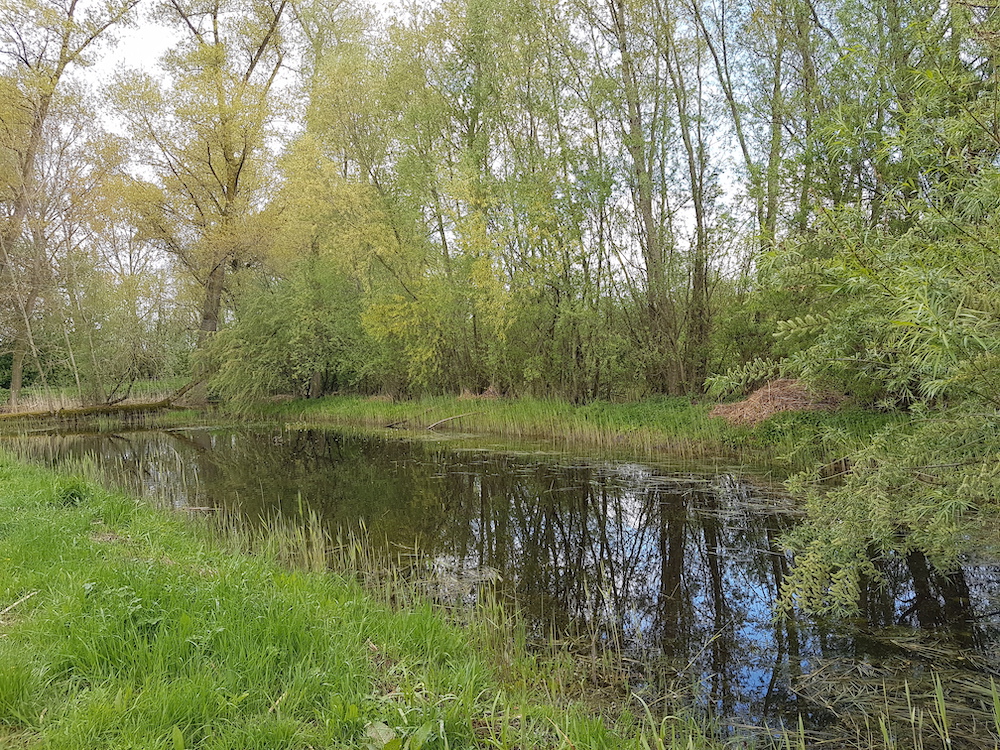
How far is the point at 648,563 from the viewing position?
523 cm

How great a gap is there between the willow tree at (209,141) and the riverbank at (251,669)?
16.6 meters

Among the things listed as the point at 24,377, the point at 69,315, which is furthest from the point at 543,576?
the point at 24,377

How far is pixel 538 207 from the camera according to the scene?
11.9m

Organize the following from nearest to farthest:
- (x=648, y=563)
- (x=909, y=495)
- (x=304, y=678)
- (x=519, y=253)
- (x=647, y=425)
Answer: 1. (x=304, y=678)
2. (x=909, y=495)
3. (x=648, y=563)
4. (x=647, y=425)
5. (x=519, y=253)

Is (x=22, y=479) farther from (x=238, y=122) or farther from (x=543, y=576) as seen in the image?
(x=238, y=122)

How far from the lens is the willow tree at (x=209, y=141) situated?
1712cm

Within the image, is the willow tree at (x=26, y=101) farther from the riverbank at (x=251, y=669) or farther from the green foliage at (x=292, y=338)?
the riverbank at (x=251, y=669)

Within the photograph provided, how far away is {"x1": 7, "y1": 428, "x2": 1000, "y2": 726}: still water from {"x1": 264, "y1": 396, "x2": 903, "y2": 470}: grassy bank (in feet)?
3.65

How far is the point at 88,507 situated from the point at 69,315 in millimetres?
17100

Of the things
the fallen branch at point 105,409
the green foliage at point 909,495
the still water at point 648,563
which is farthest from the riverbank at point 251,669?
the fallen branch at point 105,409

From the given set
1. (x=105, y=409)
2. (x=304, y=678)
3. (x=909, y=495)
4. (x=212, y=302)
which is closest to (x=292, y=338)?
(x=212, y=302)

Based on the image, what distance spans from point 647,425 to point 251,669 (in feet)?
28.8

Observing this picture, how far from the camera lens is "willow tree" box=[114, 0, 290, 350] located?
17.1 metres

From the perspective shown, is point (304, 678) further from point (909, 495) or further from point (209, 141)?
point (209, 141)
